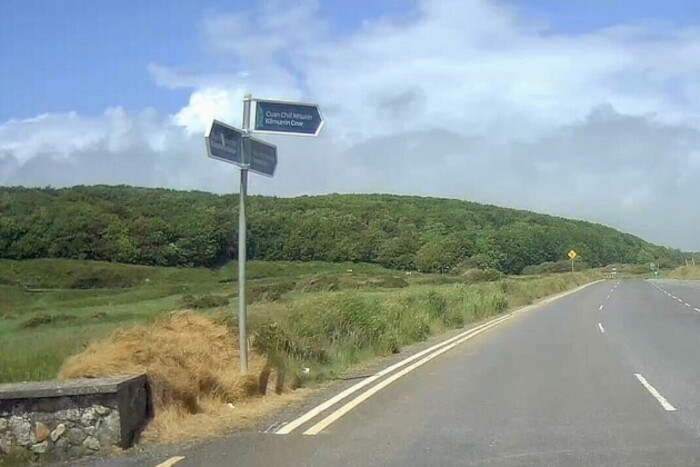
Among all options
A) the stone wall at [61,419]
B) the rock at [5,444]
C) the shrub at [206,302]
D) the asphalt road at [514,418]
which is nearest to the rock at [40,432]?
the stone wall at [61,419]

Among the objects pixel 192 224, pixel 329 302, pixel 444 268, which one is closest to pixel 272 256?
pixel 192 224

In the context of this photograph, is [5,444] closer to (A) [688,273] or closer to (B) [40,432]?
(B) [40,432]

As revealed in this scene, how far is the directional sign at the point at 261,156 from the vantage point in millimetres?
11641

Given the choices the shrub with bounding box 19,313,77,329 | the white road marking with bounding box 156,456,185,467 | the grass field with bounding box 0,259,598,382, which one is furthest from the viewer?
the shrub with bounding box 19,313,77,329

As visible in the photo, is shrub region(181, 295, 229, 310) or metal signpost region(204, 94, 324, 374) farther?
shrub region(181, 295, 229, 310)

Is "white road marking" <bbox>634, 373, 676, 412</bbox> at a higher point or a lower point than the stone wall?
lower

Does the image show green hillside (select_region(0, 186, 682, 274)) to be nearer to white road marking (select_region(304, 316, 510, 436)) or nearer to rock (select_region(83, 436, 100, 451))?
white road marking (select_region(304, 316, 510, 436))

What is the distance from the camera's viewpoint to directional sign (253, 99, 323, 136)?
11.7 meters

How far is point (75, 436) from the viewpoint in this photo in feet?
27.6

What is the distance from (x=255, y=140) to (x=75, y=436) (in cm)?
481

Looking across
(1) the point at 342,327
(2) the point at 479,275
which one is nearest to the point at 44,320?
(1) the point at 342,327

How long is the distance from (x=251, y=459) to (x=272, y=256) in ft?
90.4

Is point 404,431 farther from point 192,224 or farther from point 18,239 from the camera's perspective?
point 18,239

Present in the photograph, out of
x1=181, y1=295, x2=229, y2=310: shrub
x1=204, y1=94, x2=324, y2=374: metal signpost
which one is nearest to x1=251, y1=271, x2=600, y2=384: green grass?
x1=204, y1=94, x2=324, y2=374: metal signpost
